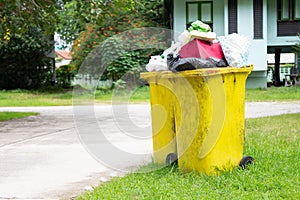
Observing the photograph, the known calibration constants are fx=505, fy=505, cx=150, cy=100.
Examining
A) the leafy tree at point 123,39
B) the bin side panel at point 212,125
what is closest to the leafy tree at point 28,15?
the leafy tree at point 123,39


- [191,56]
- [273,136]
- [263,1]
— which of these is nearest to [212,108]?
[191,56]

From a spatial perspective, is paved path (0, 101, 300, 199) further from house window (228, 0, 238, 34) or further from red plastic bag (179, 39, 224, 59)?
house window (228, 0, 238, 34)

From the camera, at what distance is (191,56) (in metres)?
5.12

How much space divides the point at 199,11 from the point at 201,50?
18.5 metres

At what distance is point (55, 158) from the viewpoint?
6633mm

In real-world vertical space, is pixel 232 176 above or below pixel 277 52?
below

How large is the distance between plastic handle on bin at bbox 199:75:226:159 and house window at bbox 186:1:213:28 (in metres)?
18.4

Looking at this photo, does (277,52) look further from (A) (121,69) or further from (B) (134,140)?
(B) (134,140)

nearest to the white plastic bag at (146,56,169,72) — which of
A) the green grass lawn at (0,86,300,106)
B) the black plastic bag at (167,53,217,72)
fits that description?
the black plastic bag at (167,53,217,72)

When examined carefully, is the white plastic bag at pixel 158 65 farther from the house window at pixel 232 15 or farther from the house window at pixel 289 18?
the house window at pixel 289 18

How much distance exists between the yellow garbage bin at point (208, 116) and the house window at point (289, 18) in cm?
1878

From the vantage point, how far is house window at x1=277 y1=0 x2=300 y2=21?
2308 cm

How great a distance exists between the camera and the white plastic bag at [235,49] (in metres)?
5.03

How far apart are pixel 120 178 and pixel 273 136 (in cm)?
335
